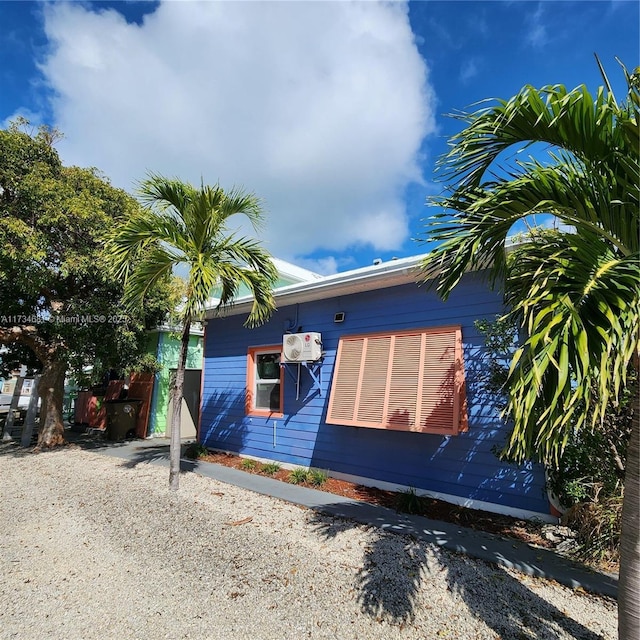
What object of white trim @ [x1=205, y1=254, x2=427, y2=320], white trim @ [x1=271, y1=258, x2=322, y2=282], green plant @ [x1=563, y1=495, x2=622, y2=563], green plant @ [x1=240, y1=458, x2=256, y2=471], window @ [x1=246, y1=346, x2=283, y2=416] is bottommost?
green plant @ [x1=240, y1=458, x2=256, y2=471]

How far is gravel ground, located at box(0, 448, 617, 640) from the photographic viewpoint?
2605 mm

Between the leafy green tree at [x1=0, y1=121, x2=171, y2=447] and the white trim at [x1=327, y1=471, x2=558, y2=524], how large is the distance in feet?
20.5

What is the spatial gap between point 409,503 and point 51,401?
9.25m

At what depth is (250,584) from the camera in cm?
316

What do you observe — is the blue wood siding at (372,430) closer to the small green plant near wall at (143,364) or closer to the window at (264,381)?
the window at (264,381)

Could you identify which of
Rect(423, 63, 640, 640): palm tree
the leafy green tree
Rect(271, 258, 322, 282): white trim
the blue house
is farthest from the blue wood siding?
Rect(271, 258, 322, 282): white trim

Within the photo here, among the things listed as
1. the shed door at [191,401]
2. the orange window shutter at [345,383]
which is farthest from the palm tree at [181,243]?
the shed door at [191,401]

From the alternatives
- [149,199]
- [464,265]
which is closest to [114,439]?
[149,199]

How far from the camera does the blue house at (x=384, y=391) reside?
16.7ft

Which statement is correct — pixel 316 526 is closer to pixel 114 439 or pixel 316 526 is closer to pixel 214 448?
pixel 214 448

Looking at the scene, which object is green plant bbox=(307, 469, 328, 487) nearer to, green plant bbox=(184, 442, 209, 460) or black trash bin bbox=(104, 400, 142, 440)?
green plant bbox=(184, 442, 209, 460)

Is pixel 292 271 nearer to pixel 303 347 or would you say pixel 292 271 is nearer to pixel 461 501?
pixel 303 347

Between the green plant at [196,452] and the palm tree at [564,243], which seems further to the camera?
the green plant at [196,452]

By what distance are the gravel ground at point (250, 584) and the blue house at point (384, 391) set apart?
163 cm
